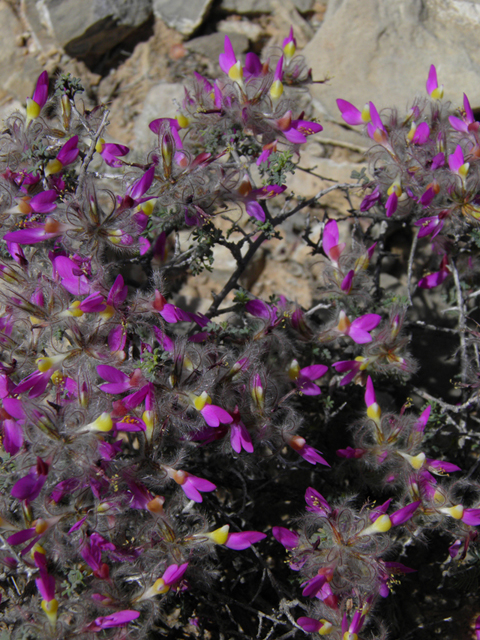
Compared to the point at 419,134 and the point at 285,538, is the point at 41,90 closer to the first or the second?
the point at 419,134

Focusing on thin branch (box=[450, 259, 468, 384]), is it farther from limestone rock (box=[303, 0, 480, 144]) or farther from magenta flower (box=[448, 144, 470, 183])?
limestone rock (box=[303, 0, 480, 144])

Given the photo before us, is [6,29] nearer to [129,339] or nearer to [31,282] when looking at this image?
[31,282]

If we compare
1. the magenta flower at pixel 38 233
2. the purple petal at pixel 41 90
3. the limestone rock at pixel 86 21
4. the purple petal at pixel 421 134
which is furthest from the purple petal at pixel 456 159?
Result: the limestone rock at pixel 86 21

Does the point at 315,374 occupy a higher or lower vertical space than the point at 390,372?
higher

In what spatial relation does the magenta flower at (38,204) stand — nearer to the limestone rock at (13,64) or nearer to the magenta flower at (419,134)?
the magenta flower at (419,134)

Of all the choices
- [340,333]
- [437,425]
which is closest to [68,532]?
[340,333]

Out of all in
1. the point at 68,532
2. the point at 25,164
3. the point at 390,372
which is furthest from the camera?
the point at 390,372

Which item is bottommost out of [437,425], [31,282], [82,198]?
[437,425]

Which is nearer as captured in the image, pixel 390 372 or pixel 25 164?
pixel 25 164
